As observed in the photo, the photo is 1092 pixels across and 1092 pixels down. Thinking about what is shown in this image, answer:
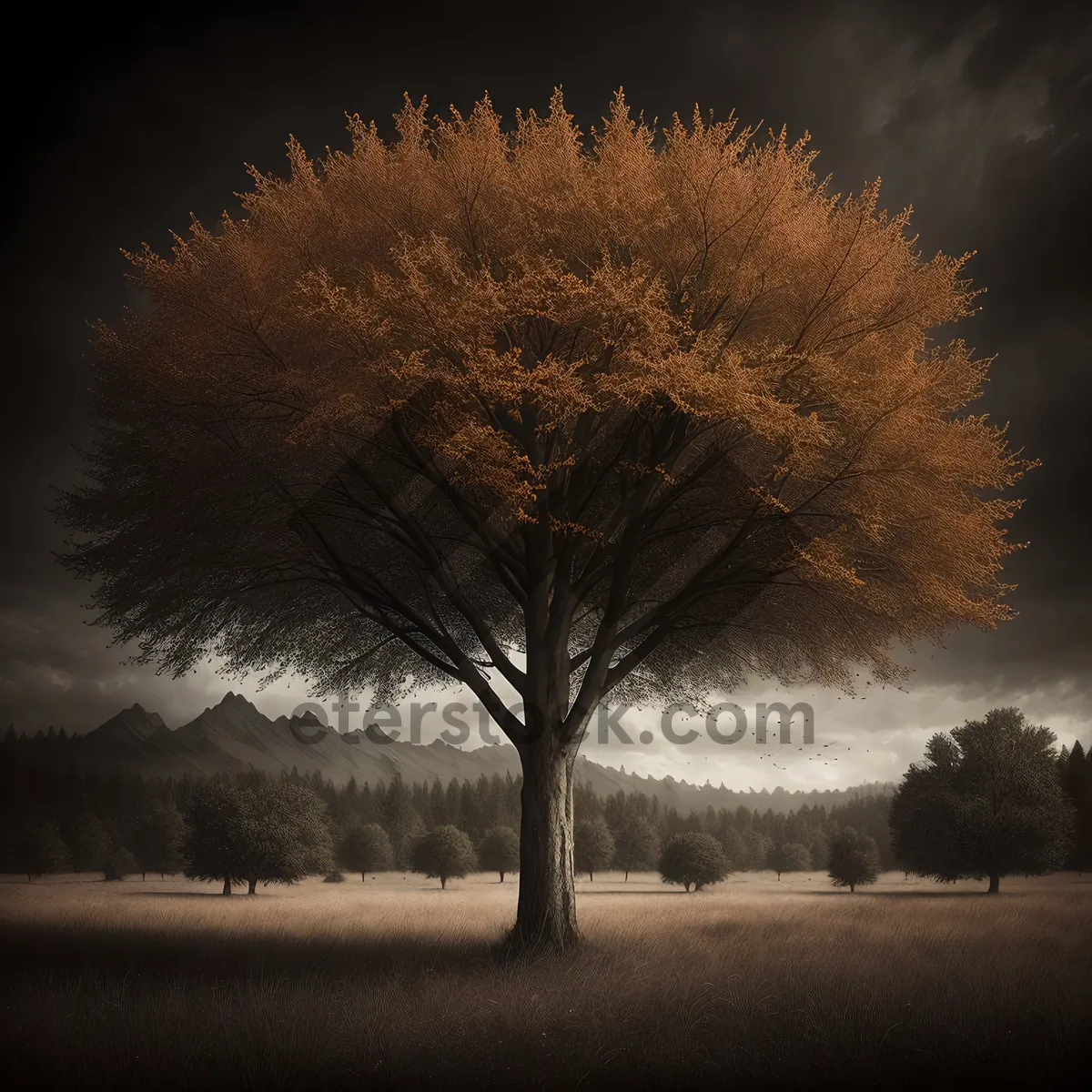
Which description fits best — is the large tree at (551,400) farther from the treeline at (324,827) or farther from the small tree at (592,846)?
the small tree at (592,846)

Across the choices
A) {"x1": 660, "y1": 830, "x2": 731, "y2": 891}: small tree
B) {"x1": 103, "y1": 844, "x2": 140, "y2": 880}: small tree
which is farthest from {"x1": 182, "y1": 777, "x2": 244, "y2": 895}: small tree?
{"x1": 103, "y1": 844, "x2": 140, "y2": 880}: small tree

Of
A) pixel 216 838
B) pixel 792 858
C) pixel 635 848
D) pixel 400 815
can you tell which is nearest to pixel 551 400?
pixel 216 838

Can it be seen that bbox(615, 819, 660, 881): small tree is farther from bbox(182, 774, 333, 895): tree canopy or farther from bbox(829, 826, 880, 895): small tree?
bbox(182, 774, 333, 895): tree canopy

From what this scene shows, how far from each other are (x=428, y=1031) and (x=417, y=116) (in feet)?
36.5

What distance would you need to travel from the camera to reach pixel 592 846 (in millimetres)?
65250

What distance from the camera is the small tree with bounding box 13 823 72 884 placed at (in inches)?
2689

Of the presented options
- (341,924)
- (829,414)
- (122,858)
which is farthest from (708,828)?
(829,414)

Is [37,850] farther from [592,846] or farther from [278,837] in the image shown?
[592,846]

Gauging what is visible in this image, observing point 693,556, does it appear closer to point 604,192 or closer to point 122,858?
point 604,192

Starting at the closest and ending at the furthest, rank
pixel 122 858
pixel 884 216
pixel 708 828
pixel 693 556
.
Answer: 1. pixel 884 216
2. pixel 693 556
3. pixel 122 858
4. pixel 708 828

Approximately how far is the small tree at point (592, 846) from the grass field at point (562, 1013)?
172ft

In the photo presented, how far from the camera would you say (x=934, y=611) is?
13500 mm

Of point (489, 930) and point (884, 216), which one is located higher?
point (884, 216)

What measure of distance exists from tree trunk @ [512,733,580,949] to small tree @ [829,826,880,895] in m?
47.5
